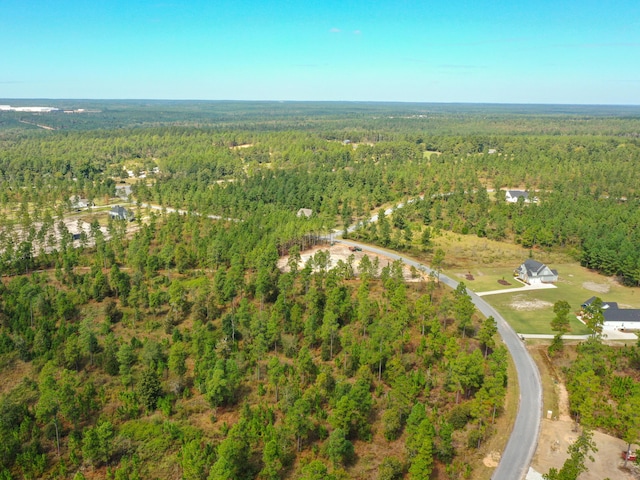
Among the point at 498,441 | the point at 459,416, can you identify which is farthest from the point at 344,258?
the point at 498,441

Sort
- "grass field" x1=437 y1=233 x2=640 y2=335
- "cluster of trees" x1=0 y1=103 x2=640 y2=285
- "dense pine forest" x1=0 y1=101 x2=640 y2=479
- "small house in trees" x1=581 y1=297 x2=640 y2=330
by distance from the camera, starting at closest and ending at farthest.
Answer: "dense pine forest" x1=0 y1=101 x2=640 y2=479
"small house in trees" x1=581 y1=297 x2=640 y2=330
"grass field" x1=437 y1=233 x2=640 y2=335
"cluster of trees" x1=0 y1=103 x2=640 y2=285

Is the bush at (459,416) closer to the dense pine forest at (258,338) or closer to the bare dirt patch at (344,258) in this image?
the dense pine forest at (258,338)

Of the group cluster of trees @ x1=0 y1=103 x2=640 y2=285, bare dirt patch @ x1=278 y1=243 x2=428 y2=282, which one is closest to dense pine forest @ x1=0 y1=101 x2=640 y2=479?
cluster of trees @ x1=0 y1=103 x2=640 y2=285

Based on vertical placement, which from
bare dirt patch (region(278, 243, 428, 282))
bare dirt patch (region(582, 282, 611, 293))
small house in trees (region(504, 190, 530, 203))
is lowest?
bare dirt patch (region(582, 282, 611, 293))

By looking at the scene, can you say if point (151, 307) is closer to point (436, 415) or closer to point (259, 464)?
point (259, 464)

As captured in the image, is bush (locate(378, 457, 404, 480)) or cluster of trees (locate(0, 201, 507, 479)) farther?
cluster of trees (locate(0, 201, 507, 479))

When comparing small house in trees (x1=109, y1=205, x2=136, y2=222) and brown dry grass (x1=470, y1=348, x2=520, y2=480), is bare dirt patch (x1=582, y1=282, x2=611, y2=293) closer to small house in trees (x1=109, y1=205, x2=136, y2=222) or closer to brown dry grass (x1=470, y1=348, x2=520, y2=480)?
brown dry grass (x1=470, y1=348, x2=520, y2=480)

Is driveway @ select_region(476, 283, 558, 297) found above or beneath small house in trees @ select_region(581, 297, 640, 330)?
beneath
